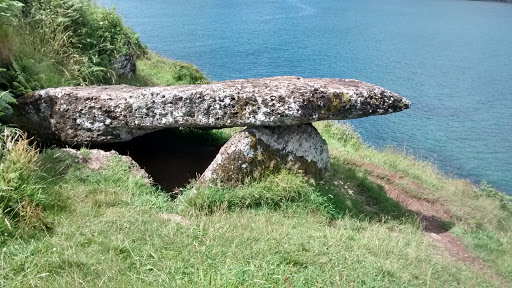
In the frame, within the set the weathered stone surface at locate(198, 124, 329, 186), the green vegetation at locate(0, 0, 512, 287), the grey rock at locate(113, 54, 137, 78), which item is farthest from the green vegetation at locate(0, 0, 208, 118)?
the weathered stone surface at locate(198, 124, 329, 186)

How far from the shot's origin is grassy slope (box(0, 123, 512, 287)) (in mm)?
4887

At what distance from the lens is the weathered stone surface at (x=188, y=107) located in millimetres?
8578

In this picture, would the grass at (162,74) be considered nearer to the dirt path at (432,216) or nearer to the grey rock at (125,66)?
the grey rock at (125,66)

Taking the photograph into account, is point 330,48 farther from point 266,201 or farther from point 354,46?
point 266,201

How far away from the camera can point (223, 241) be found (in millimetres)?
5910

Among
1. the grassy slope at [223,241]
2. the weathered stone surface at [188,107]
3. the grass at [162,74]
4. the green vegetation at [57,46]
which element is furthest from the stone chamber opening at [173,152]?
the grass at [162,74]

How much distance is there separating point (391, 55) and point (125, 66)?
25530 millimetres

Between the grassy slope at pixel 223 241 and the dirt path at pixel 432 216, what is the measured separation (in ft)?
1.06

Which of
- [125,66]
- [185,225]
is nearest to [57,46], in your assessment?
[125,66]

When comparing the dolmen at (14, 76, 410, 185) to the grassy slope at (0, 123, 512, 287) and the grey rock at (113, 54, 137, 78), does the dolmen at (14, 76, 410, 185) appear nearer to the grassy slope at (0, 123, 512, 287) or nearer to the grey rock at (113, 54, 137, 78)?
the grassy slope at (0, 123, 512, 287)

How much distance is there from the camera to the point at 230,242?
5.95 m

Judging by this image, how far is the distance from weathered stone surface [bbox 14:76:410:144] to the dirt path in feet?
9.16

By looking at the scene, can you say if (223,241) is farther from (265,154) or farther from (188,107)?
(188,107)

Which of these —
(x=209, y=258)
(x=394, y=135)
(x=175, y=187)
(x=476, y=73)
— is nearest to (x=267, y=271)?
(x=209, y=258)
